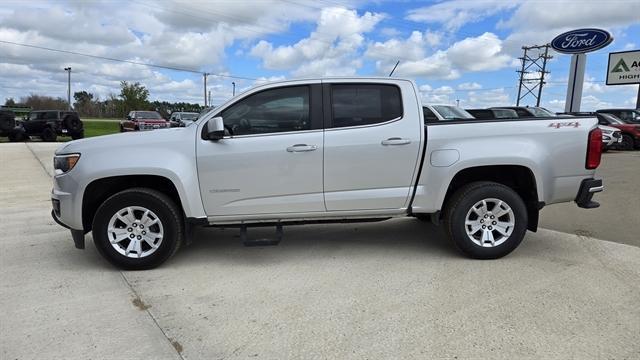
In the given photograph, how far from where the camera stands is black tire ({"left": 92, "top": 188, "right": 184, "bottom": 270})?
4852 mm

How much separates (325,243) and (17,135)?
26.4 m

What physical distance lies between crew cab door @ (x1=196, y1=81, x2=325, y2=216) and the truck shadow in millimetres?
687

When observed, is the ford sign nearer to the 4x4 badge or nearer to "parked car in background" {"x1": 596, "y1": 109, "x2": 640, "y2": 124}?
"parked car in background" {"x1": 596, "y1": 109, "x2": 640, "y2": 124}

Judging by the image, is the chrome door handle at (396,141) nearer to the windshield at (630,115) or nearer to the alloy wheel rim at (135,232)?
the alloy wheel rim at (135,232)

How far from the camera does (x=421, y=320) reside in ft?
12.4

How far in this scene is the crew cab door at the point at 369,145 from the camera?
495 centimetres

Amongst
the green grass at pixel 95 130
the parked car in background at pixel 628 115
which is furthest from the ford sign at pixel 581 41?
the green grass at pixel 95 130

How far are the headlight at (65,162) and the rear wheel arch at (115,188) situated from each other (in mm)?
271

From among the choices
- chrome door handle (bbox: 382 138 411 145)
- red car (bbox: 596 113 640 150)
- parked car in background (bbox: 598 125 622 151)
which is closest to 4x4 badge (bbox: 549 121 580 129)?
chrome door handle (bbox: 382 138 411 145)

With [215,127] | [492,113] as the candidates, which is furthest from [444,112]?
[215,127]

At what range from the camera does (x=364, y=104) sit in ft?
16.8

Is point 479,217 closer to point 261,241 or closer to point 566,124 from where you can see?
point 566,124

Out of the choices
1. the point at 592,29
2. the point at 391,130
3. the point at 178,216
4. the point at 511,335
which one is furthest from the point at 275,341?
the point at 592,29

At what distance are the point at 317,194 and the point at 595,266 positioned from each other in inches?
111
